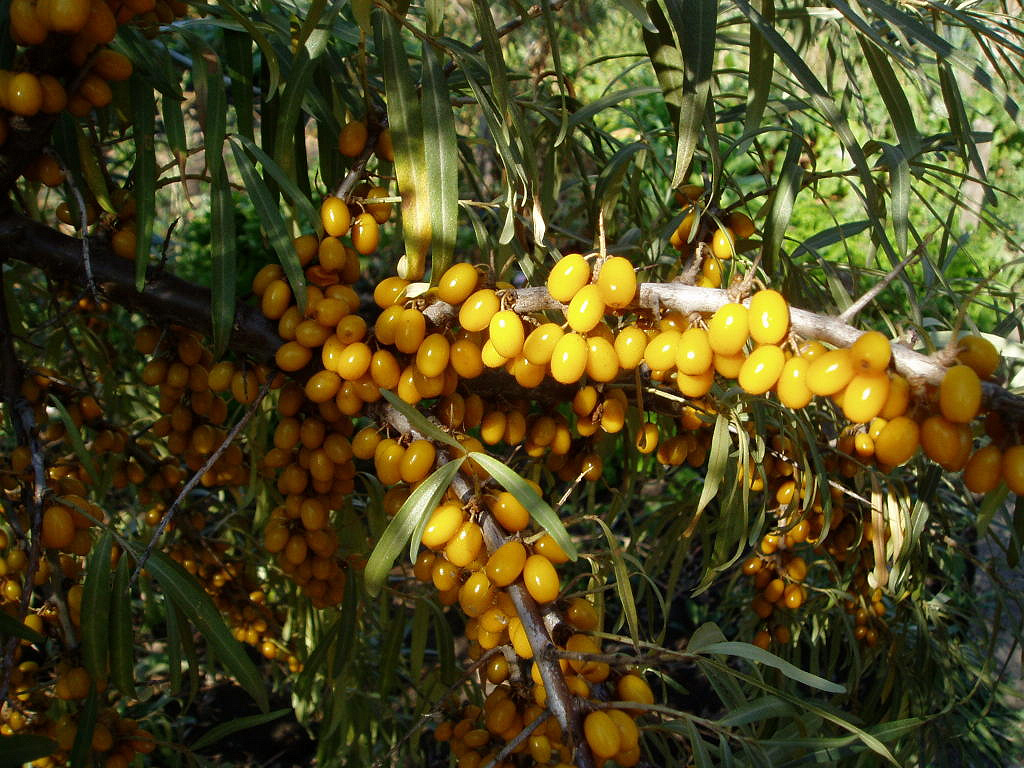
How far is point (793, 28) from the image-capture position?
1.34 metres

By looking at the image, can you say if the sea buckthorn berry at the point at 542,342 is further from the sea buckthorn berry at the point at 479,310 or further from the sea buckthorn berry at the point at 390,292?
the sea buckthorn berry at the point at 390,292

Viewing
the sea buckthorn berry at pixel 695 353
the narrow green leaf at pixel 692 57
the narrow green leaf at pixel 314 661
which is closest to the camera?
the sea buckthorn berry at pixel 695 353

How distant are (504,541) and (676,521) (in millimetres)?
603

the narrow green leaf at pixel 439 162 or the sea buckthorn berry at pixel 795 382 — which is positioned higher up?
the narrow green leaf at pixel 439 162

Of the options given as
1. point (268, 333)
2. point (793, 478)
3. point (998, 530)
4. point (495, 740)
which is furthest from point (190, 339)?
point (998, 530)

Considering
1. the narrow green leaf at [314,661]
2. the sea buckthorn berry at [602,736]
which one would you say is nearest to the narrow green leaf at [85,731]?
the narrow green leaf at [314,661]

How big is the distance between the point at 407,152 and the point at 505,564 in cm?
43

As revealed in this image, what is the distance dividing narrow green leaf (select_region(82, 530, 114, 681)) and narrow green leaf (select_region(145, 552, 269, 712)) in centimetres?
5

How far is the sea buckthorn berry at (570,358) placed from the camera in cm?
61

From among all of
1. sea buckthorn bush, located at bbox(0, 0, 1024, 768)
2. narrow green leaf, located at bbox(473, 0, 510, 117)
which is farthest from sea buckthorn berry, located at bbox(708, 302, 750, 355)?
narrow green leaf, located at bbox(473, 0, 510, 117)

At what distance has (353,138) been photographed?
838 mm

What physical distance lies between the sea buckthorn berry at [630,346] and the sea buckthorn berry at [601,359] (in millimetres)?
11

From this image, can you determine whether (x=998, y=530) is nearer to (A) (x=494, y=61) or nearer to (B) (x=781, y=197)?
(B) (x=781, y=197)

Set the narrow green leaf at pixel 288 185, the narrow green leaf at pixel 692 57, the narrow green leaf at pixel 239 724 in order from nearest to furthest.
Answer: the narrow green leaf at pixel 692 57, the narrow green leaf at pixel 288 185, the narrow green leaf at pixel 239 724
